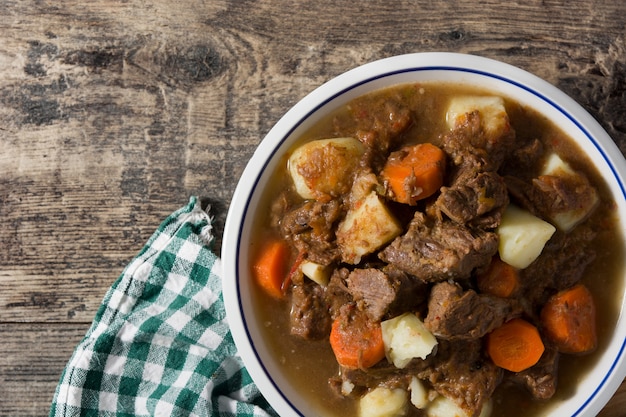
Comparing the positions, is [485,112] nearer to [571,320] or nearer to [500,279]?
[500,279]

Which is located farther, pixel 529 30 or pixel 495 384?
pixel 529 30

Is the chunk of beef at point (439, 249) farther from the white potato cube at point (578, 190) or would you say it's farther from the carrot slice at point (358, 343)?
the white potato cube at point (578, 190)

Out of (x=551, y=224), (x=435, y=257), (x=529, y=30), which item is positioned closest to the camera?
(x=435, y=257)

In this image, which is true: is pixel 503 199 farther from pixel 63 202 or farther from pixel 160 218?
pixel 63 202

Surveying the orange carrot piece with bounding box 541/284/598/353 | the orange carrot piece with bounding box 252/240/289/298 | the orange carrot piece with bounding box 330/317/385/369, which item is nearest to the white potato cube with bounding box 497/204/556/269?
the orange carrot piece with bounding box 541/284/598/353

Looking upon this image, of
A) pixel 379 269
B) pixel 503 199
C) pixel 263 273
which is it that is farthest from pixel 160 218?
pixel 503 199

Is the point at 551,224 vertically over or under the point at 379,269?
over

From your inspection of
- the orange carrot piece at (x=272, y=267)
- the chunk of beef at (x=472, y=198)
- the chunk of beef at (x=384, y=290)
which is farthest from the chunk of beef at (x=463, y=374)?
the orange carrot piece at (x=272, y=267)

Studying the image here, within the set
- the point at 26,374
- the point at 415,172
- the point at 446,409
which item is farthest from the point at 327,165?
the point at 26,374
